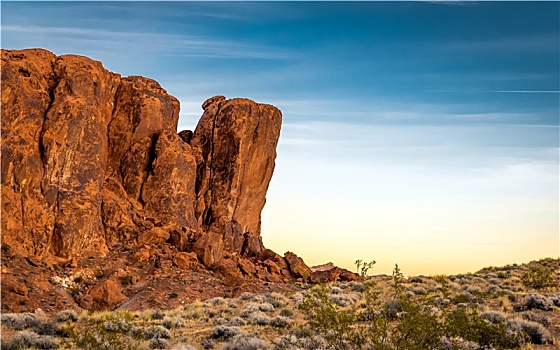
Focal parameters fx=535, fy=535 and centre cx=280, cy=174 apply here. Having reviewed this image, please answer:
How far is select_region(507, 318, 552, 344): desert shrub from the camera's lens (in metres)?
15.9

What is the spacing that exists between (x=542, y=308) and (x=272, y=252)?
1314 inches

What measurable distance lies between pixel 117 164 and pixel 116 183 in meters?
2.46

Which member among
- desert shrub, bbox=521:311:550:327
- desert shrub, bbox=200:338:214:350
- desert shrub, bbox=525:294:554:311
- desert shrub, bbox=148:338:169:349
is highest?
desert shrub, bbox=525:294:554:311

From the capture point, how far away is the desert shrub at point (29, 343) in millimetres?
17172

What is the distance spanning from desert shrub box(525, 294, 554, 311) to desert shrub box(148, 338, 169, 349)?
1413cm

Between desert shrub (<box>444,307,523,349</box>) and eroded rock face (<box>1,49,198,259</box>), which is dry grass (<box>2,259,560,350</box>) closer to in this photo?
desert shrub (<box>444,307,523,349</box>)

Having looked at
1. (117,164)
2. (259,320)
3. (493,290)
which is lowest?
(259,320)

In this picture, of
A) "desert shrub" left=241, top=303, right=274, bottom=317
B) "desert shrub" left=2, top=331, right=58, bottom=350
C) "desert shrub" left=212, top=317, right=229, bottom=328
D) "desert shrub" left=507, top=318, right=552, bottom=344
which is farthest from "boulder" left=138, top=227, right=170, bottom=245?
"desert shrub" left=507, top=318, right=552, bottom=344

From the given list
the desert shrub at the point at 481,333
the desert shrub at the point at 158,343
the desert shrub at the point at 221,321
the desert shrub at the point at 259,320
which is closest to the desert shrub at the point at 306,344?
the desert shrub at the point at 481,333

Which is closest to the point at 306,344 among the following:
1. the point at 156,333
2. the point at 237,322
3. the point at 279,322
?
the point at 279,322

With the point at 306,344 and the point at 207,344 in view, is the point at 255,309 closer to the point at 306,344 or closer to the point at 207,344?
the point at 207,344

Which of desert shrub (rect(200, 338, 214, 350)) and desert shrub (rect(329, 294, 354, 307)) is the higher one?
desert shrub (rect(329, 294, 354, 307))

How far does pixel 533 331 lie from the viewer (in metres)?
16.2

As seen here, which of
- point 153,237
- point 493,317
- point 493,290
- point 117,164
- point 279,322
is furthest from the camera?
point 117,164
